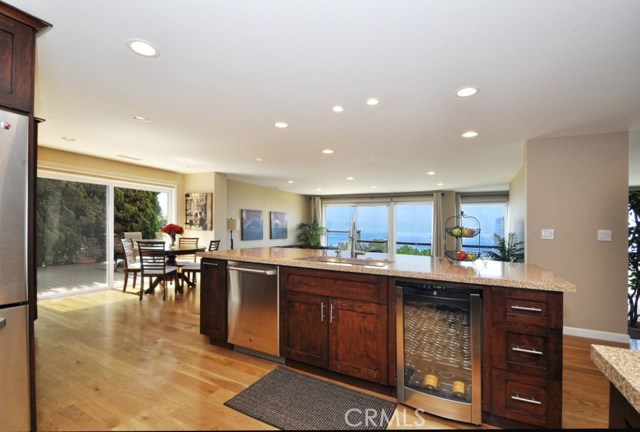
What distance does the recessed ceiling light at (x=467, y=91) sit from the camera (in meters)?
2.33

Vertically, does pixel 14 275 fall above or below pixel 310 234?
above

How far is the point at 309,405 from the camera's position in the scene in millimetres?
1975

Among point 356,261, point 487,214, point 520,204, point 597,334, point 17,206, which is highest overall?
point 520,204

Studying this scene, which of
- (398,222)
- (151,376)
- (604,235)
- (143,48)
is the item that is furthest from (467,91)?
(398,222)

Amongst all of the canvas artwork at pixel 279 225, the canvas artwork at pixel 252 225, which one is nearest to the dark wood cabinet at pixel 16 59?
the canvas artwork at pixel 252 225

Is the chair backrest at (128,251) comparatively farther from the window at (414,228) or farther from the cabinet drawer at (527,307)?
the window at (414,228)

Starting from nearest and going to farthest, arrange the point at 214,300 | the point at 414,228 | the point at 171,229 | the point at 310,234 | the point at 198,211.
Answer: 1. the point at 214,300
2. the point at 171,229
3. the point at 198,211
4. the point at 414,228
5. the point at 310,234

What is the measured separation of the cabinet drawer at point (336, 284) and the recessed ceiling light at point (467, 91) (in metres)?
1.63

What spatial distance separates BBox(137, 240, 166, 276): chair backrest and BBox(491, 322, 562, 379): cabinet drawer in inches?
183

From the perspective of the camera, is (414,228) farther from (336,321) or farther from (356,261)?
(336,321)

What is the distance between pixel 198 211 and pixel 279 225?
3.01m

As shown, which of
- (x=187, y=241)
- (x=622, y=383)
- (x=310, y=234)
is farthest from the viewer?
(x=310, y=234)

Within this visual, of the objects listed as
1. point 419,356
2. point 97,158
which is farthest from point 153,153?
point 419,356

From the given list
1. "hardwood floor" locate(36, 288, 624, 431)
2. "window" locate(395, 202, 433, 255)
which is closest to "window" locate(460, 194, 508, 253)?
"window" locate(395, 202, 433, 255)
